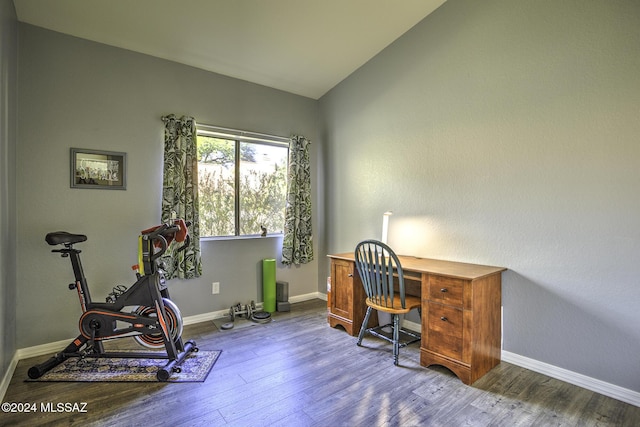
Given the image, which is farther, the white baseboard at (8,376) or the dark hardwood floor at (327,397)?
the white baseboard at (8,376)

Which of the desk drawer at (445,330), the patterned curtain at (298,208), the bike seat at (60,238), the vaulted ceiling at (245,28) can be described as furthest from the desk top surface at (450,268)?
the bike seat at (60,238)

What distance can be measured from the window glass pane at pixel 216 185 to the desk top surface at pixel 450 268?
2.00m

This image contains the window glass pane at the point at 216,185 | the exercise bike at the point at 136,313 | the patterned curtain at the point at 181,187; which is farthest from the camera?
the window glass pane at the point at 216,185

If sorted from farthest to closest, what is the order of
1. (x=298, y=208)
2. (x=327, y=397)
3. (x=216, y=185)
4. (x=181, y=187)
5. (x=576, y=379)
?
(x=298, y=208)
(x=216, y=185)
(x=181, y=187)
(x=576, y=379)
(x=327, y=397)

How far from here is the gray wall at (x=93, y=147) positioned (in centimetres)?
253

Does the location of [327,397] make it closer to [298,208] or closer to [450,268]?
[450,268]

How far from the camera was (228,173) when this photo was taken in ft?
11.7

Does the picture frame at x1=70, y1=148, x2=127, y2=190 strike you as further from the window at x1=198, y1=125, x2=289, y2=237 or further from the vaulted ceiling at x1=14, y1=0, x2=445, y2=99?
the vaulted ceiling at x1=14, y1=0, x2=445, y2=99

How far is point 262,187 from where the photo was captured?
12.6 ft

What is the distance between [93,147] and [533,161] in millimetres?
3640

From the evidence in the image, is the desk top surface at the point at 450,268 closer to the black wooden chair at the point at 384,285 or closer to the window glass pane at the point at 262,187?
the black wooden chair at the point at 384,285

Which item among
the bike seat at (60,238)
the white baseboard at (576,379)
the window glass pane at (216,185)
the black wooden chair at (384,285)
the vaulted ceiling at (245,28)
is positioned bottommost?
the white baseboard at (576,379)

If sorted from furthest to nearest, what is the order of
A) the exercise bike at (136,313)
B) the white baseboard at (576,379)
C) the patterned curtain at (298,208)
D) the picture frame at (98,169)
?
the patterned curtain at (298,208)
the picture frame at (98,169)
the exercise bike at (136,313)
the white baseboard at (576,379)

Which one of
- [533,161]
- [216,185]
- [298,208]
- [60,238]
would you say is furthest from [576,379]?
[60,238]
